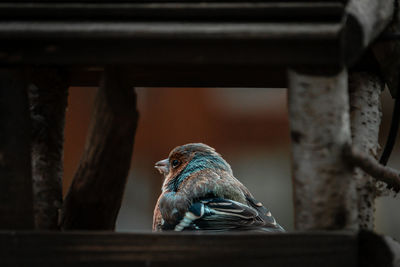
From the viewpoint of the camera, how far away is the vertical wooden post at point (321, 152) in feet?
3.76

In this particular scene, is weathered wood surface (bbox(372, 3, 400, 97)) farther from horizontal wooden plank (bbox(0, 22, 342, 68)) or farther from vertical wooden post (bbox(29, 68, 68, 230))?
vertical wooden post (bbox(29, 68, 68, 230))

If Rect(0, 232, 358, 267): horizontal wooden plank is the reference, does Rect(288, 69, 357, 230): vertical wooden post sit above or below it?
above

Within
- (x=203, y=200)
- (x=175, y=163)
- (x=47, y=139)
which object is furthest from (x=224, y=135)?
(x=47, y=139)

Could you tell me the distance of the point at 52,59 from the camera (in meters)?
1.19

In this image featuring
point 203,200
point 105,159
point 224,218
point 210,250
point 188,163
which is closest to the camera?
point 210,250

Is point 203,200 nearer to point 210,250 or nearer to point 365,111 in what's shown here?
point 365,111

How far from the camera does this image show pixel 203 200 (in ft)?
9.75

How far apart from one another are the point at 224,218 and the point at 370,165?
1.63 m

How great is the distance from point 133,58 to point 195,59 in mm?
131

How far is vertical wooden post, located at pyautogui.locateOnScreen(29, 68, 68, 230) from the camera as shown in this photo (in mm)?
1426

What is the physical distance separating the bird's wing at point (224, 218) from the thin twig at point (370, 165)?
1416 mm

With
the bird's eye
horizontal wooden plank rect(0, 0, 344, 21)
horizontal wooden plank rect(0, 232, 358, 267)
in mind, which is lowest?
horizontal wooden plank rect(0, 232, 358, 267)

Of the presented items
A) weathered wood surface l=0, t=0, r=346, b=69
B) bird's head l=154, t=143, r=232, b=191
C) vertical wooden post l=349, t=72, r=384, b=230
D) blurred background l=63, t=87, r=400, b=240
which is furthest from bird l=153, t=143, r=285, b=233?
weathered wood surface l=0, t=0, r=346, b=69

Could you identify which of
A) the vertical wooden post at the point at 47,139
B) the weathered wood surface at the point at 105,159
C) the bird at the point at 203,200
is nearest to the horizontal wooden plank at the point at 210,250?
the weathered wood surface at the point at 105,159
